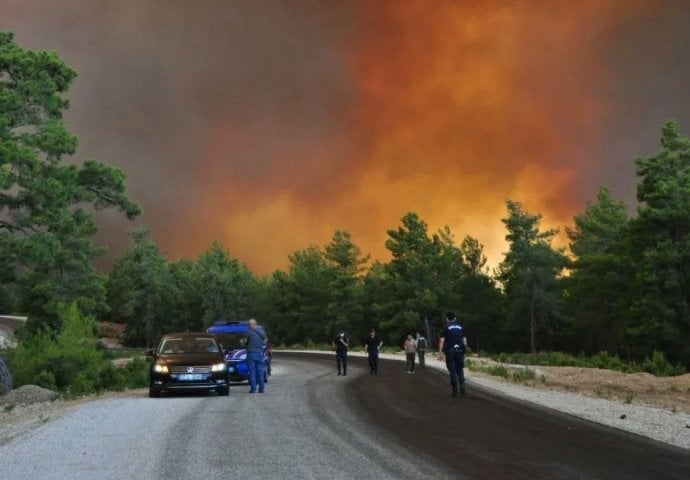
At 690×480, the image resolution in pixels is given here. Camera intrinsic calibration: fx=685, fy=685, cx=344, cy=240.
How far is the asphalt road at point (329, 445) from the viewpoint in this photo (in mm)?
8188

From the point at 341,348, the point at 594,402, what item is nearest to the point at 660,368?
the point at 341,348

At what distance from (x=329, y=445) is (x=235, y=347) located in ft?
46.6

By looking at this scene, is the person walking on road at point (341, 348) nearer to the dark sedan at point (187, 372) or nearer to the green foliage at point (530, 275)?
the dark sedan at point (187, 372)

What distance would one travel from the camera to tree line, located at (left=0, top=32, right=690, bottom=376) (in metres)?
31.3

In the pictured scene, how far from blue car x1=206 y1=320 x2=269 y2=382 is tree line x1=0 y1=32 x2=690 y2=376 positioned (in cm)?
1007

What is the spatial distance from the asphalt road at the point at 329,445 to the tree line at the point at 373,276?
1925 cm

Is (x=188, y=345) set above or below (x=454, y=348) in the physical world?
above

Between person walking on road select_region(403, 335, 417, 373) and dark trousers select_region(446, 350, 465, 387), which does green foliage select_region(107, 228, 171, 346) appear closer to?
person walking on road select_region(403, 335, 417, 373)

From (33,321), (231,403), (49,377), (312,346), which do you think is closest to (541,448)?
(231,403)

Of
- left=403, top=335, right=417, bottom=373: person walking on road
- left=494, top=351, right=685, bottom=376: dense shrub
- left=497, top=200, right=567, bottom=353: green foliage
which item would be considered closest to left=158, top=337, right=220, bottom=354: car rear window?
left=403, top=335, right=417, bottom=373: person walking on road

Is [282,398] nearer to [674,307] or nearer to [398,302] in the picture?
[674,307]

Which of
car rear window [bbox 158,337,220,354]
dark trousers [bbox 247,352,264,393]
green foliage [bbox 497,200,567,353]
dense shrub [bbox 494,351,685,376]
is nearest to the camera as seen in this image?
car rear window [bbox 158,337,220,354]

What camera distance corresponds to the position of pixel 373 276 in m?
100

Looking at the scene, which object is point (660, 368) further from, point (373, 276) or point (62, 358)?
point (373, 276)
